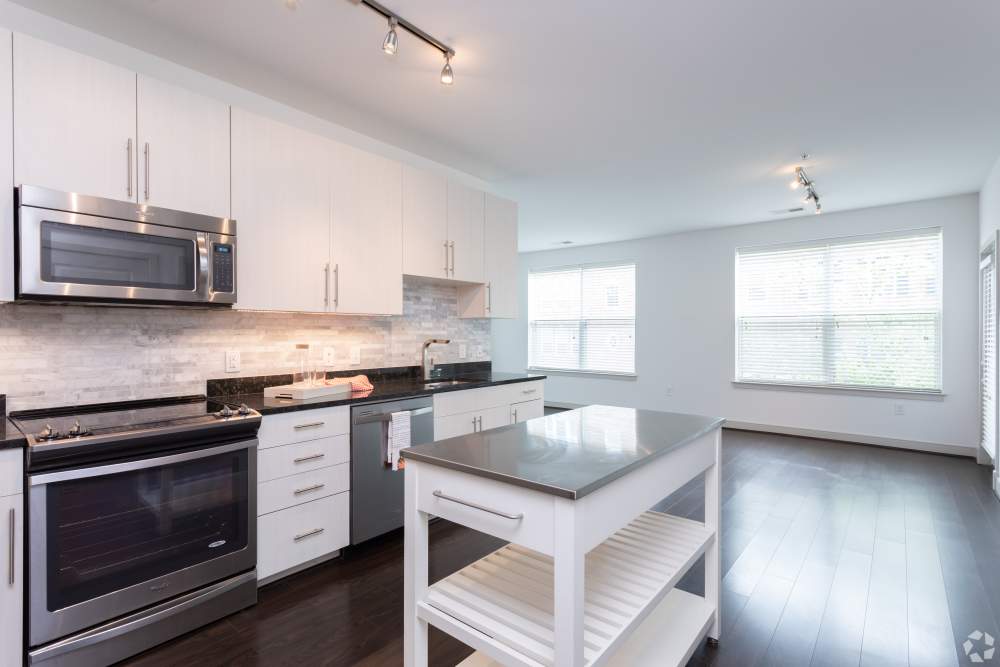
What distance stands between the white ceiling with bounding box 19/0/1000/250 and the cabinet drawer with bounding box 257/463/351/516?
2119mm

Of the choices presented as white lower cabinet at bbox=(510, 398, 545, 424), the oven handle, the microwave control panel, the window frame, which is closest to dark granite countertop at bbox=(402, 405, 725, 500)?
the oven handle

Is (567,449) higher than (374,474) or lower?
higher

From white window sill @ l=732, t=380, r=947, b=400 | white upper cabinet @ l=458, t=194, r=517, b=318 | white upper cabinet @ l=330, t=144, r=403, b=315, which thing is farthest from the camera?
white window sill @ l=732, t=380, r=947, b=400

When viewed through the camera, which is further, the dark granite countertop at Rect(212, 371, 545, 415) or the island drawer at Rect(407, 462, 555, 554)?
the dark granite countertop at Rect(212, 371, 545, 415)

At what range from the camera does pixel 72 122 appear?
1.99 metres

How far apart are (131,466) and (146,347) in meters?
0.83

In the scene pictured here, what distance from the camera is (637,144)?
11.8 feet

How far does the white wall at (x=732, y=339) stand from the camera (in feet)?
16.1

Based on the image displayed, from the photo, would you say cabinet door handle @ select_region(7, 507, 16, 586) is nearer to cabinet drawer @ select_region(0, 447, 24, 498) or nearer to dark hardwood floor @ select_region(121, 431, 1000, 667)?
cabinet drawer @ select_region(0, 447, 24, 498)

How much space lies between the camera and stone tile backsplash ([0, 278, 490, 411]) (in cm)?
211

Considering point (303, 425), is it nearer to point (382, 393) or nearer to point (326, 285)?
point (382, 393)

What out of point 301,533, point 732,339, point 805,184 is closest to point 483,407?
point 301,533

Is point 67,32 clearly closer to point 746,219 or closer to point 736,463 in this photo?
point 736,463

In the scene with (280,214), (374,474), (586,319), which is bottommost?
(374,474)
